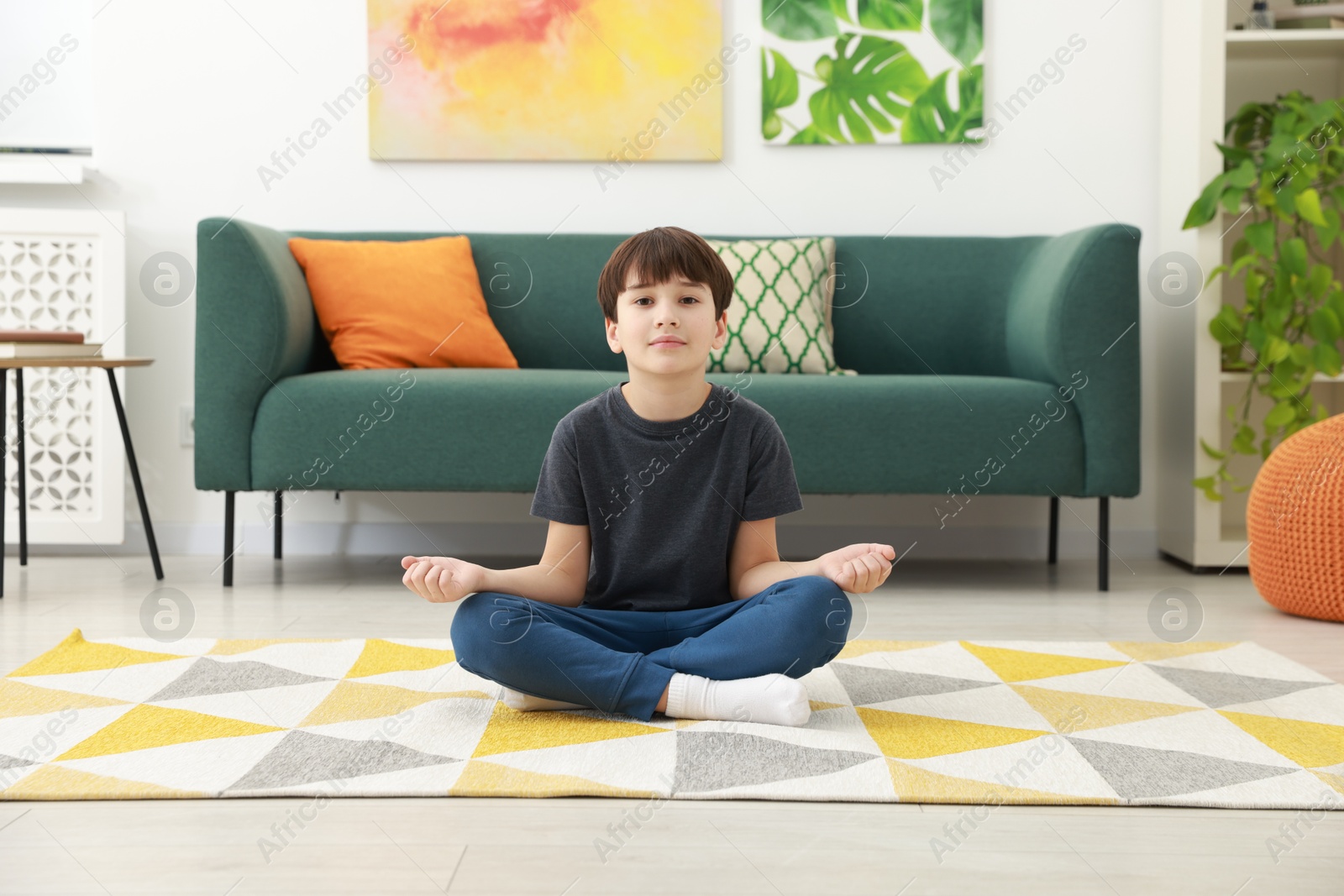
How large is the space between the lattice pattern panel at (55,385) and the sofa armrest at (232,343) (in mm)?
675

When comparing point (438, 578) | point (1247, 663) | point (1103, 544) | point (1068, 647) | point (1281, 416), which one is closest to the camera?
point (438, 578)

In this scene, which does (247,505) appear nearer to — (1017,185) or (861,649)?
(861,649)

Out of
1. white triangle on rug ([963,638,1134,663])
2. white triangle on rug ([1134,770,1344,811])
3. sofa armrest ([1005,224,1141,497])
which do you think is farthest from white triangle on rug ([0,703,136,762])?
sofa armrest ([1005,224,1141,497])

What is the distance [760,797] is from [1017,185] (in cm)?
210

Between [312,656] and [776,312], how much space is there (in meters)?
1.25

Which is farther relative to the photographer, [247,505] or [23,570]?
[247,505]

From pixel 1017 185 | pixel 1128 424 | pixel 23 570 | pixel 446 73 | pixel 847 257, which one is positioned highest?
pixel 446 73

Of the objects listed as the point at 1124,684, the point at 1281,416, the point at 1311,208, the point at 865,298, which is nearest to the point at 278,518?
the point at 865,298

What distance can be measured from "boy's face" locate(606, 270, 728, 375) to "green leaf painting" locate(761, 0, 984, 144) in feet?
5.07

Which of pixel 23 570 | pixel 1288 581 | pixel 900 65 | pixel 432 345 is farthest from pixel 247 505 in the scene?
pixel 1288 581

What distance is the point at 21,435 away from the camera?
2363 mm

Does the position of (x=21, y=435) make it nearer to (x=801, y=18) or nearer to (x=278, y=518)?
(x=278, y=518)

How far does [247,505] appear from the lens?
271 centimetres

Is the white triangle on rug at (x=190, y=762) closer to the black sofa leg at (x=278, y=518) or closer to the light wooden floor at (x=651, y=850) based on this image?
the light wooden floor at (x=651, y=850)
